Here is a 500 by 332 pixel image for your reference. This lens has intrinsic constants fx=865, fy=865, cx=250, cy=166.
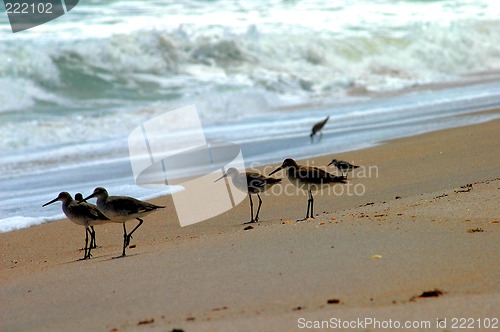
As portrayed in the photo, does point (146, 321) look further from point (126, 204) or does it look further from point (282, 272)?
point (126, 204)

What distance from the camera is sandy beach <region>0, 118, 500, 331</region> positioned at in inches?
172

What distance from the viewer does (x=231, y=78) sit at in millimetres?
23094

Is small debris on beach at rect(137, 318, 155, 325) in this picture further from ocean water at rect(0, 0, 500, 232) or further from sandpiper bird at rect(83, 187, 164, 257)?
ocean water at rect(0, 0, 500, 232)

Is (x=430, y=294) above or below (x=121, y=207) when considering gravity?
below

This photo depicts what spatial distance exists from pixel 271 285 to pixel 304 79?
18.9 metres

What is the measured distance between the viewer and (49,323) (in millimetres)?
4770

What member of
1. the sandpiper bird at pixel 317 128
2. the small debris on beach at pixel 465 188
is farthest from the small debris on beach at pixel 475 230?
the sandpiper bird at pixel 317 128

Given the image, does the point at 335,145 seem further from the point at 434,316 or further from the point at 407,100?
the point at 434,316

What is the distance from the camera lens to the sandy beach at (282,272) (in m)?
4.38

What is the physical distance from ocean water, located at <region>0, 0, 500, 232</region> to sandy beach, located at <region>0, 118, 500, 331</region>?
2.43 metres

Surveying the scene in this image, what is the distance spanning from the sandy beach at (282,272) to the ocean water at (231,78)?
7.97 feet

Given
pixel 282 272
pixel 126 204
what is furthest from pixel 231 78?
pixel 282 272

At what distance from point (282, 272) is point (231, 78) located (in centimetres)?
1827

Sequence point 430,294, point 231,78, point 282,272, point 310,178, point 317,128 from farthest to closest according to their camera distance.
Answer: point 231,78 → point 317,128 → point 310,178 → point 282,272 → point 430,294
